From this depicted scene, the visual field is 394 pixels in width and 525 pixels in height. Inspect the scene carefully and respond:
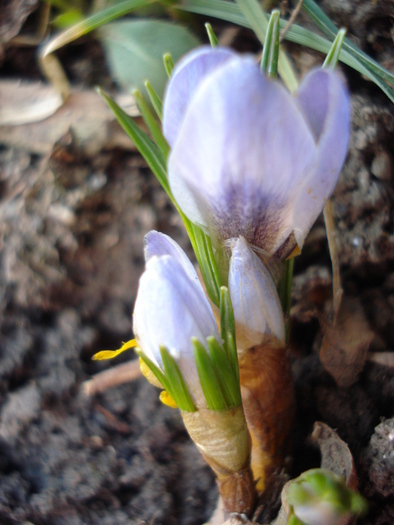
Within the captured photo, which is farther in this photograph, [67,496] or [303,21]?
[303,21]

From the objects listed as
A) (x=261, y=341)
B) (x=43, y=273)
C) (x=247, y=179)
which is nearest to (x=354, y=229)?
(x=261, y=341)

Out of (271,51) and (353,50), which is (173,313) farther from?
(353,50)

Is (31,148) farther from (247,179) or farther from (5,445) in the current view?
(247,179)

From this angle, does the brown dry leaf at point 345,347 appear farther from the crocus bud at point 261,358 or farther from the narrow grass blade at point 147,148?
the narrow grass blade at point 147,148

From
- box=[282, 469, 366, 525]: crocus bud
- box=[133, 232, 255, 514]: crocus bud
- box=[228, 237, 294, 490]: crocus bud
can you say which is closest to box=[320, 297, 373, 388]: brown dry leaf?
box=[228, 237, 294, 490]: crocus bud

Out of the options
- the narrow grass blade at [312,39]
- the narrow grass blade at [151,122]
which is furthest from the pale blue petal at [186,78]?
the narrow grass blade at [312,39]

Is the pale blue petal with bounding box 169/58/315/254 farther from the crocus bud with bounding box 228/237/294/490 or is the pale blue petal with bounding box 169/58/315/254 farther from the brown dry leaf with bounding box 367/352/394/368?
the brown dry leaf with bounding box 367/352/394/368

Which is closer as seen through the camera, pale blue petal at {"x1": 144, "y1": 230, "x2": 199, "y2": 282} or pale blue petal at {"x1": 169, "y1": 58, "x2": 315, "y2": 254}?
pale blue petal at {"x1": 169, "y1": 58, "x2": 315, "y2": 254}
